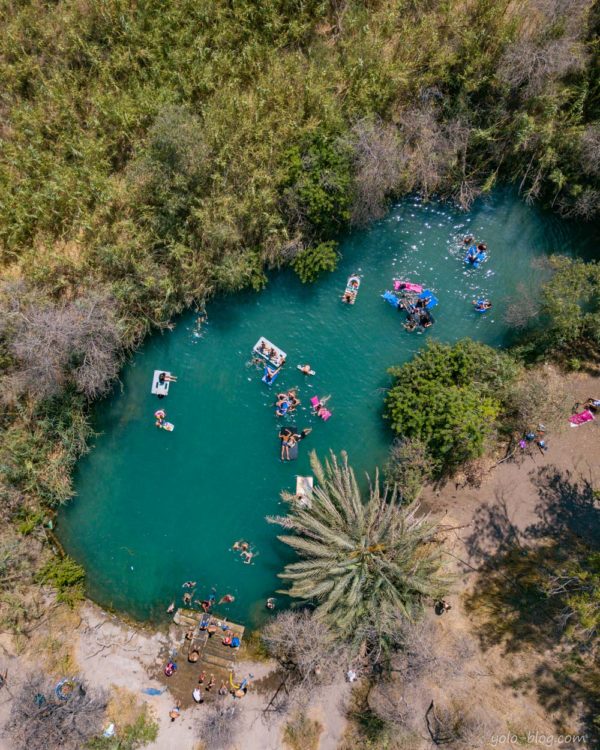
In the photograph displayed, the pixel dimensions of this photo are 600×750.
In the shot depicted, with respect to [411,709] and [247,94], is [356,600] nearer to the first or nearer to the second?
[411,709]

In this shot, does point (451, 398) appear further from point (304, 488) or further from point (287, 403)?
point (304, 488)

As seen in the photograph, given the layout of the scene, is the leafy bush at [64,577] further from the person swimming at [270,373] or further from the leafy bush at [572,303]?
the leafy bush at [572,303]

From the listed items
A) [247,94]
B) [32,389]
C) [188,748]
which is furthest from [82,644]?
[247,94]

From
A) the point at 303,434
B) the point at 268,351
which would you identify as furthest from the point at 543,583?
the point at 268,351

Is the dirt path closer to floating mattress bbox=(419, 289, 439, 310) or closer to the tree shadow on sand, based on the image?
the tree shadow on sand

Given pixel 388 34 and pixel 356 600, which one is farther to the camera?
pixel 388 34

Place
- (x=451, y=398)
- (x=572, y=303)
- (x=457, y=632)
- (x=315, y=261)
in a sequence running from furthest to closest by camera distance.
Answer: (x=315, y=261) → (x=457, y=632) → (x=572, y=303) → (x=451, y=398)

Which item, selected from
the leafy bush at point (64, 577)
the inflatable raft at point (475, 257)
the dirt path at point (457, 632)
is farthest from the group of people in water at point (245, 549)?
the inflatable raft at point (475, 257)
